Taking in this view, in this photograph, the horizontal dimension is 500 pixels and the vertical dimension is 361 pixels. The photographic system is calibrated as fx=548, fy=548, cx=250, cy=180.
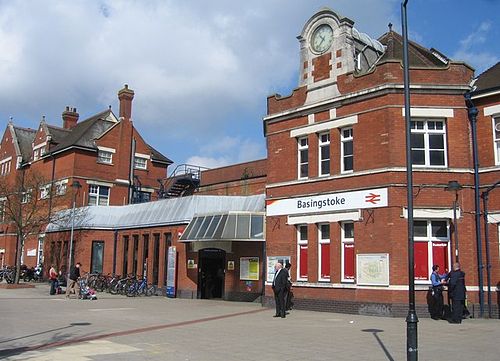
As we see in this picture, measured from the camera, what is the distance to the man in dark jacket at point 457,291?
54.6 ft

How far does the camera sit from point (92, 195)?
42781 millimetres

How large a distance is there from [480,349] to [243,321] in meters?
7.34

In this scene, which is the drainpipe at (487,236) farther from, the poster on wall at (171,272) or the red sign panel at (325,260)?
the poster on wall at (171,272)

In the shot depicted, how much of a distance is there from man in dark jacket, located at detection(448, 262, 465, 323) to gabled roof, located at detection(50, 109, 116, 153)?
105 ft

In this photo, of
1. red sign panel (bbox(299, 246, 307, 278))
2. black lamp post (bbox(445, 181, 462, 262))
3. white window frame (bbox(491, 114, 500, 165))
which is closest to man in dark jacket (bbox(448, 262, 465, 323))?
black lamp post (bbox(445, 181, 462, 262))

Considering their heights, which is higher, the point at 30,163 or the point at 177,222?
the point at 30,163

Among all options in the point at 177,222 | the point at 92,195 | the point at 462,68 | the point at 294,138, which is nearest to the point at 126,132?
the point at 92,195

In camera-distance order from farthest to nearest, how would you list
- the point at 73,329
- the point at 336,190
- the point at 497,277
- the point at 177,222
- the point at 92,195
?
the point at 92,195, the point at 177,222, the point at 336,190, the point at 497,277, the point at 73,329

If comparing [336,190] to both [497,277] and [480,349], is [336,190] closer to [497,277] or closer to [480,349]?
[497,277]

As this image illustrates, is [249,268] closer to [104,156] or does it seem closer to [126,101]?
[104,156]

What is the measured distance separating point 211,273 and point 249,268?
303cm

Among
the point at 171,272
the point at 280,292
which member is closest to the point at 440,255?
the point at 280,292

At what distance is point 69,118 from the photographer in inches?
2063

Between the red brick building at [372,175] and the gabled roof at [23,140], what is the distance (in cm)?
3568
